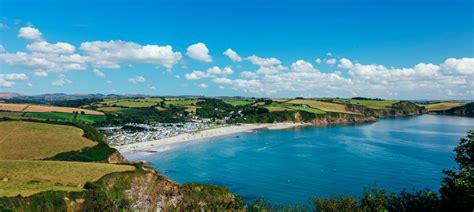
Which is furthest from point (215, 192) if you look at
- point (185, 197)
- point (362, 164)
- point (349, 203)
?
point (362, 164)

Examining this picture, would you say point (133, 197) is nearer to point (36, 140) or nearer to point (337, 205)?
point (337, 205)

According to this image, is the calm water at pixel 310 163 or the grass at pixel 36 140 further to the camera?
the grass at pixel 36 140

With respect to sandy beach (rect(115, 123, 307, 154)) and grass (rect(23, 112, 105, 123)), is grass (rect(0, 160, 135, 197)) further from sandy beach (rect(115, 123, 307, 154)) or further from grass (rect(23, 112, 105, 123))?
grass (rect(23, 112, 105, 123))

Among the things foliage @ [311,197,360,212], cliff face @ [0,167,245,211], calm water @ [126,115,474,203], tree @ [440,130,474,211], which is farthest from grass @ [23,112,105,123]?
tree @ [440,130,474,211]

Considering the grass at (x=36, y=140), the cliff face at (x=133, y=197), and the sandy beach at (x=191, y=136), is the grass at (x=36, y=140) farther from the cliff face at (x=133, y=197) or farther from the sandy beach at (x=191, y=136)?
the cliff face at (x=133, y=197)

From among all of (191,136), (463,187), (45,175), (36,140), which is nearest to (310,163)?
(45,175)

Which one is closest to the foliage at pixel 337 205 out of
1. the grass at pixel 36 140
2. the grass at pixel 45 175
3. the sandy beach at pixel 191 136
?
the grass at pixel 45 175
